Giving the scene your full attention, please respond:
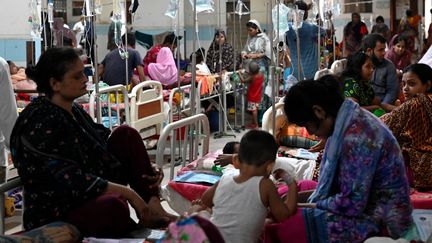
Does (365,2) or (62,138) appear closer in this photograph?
(62,138)

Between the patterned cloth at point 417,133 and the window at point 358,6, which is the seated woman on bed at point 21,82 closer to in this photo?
the patterned cloth at point 417,133

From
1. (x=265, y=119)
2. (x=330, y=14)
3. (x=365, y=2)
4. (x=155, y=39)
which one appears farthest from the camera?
(x=365, y=2)

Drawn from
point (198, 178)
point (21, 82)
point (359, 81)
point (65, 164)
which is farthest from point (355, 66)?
point (21, 82)

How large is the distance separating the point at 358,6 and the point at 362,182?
13.7 metres

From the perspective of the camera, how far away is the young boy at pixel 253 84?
408 inches

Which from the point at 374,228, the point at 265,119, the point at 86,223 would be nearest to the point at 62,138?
the point at 86,223

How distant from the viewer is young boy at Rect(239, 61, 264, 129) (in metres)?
10.4

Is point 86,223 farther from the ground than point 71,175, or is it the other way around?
point 71,175

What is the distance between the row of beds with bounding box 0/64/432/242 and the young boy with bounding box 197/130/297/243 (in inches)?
4.6

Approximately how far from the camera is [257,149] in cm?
320

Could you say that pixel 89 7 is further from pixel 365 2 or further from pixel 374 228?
pixel 365 2

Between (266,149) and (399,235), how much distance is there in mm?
657

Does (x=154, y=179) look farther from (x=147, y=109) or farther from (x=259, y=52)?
(x=259, y=52)

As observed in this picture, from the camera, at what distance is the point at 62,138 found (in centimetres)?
339
